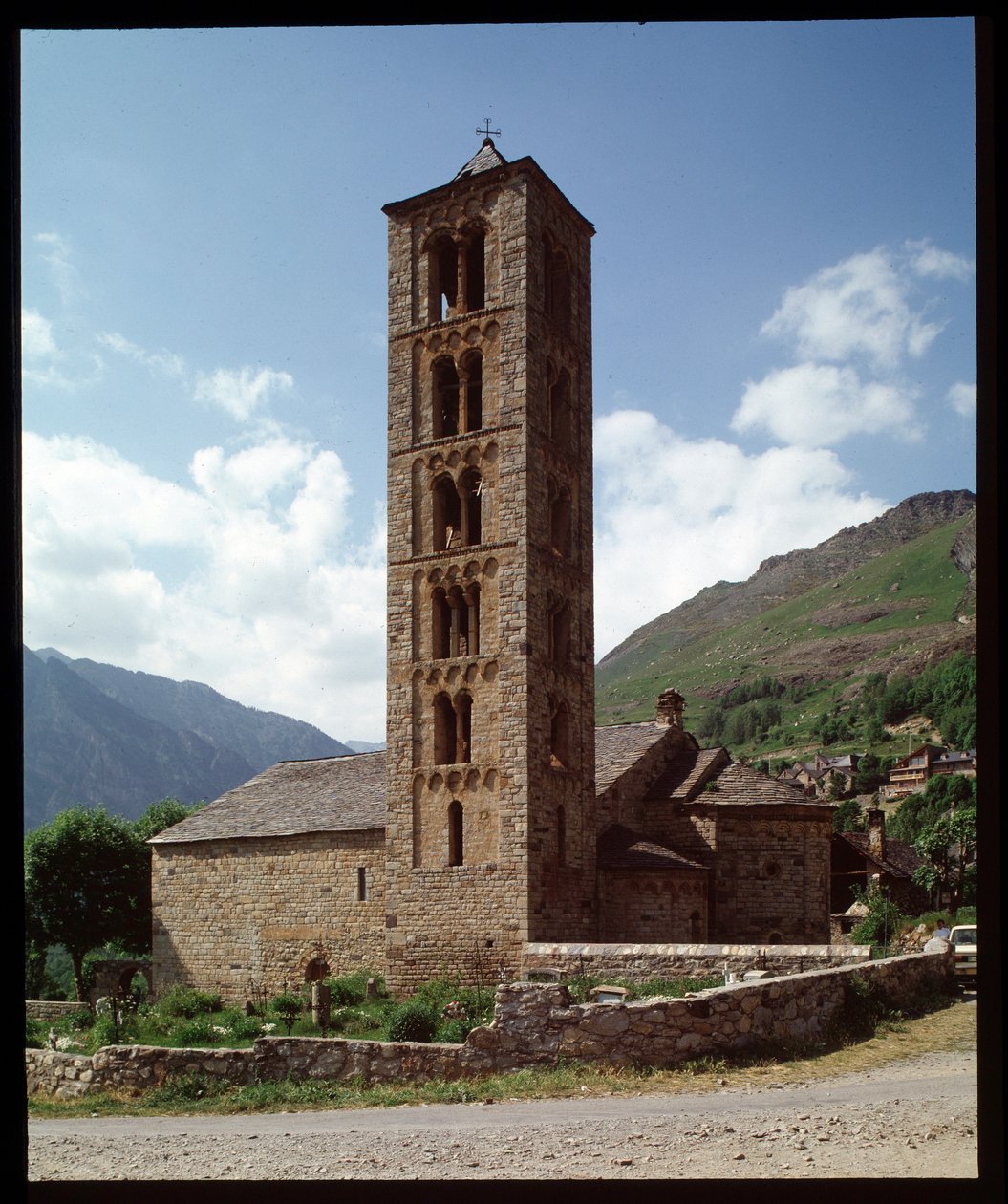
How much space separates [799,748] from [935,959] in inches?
4943

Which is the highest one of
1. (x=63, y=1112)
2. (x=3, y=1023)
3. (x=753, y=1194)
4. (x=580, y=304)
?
(x=580, y=304)

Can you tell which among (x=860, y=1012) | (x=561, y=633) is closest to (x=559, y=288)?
(x=561, y=633)

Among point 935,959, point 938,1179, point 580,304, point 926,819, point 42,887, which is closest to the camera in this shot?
point 938,1179

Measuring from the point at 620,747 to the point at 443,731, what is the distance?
6.66 metres

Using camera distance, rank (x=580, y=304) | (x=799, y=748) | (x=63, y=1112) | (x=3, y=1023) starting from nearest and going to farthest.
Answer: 1. (x=3, y=1023)
2. (x=63, y=1112)
3. (x=580, y=304)
4. (x=799, y=748)

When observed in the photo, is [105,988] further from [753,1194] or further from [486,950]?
[753,1194]

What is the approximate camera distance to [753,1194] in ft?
16.1

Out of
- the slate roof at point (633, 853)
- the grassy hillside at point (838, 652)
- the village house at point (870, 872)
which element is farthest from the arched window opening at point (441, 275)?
the grassy hillside at point (838, 652)

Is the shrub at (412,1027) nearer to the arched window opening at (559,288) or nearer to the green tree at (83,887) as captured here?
the arched window opening at (559,288)

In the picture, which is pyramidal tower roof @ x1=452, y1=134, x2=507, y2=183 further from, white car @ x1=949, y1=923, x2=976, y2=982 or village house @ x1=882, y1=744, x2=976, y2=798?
village house @ x1=882, y1=744, x2=976, y2=798

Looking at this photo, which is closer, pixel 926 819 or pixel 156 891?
pixel 156 891

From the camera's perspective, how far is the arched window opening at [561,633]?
28797 millimetres

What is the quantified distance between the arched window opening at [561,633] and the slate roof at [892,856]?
21.4 m

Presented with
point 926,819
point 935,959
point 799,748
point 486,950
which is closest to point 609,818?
point 486,950
